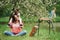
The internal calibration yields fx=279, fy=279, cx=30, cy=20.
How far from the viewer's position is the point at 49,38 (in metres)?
3.86

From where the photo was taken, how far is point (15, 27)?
3939 mm

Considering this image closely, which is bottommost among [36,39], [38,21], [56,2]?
[36,39]

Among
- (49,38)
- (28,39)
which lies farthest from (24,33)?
(49,38)

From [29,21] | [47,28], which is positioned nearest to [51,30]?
[47,28]

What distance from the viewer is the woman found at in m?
3.90

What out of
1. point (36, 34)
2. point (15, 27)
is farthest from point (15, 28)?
point (36, 34)

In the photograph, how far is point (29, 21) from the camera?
392 centimetres

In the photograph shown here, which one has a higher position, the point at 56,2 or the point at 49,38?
the point at 56,2

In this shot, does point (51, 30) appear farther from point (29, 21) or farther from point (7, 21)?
point (7, 21)

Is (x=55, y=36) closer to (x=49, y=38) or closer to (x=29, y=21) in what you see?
(x=49, y=38)

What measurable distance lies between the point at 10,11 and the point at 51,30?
24.9 inches

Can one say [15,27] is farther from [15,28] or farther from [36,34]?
[36,34]

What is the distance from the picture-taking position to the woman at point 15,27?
3.90 m

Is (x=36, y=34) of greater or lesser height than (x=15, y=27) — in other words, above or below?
below
